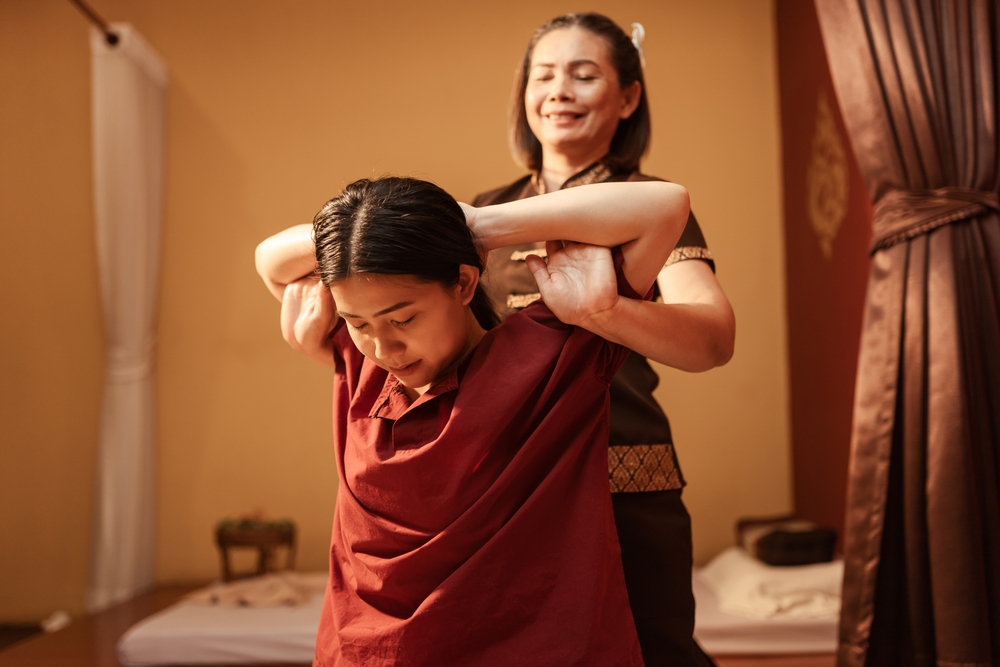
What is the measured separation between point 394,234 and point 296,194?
324cm

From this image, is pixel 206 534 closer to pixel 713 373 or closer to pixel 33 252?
pixel 33 252

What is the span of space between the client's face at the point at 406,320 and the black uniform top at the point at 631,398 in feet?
0.73

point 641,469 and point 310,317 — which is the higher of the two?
point 310,317

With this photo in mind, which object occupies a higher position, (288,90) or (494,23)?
(494,23)

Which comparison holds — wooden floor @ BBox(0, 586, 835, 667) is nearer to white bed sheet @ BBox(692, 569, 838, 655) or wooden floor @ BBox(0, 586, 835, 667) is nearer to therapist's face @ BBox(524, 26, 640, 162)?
white bed sheet @ BBox(692, 569, 838, 655)

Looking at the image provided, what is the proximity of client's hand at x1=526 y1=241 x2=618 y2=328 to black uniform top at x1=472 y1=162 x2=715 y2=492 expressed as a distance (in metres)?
0.20

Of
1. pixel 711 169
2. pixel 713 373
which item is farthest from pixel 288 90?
pixel 713 373

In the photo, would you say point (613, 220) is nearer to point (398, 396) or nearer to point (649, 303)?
point (649, 303)

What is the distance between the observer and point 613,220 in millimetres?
976

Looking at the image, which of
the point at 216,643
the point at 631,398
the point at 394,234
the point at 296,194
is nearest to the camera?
the point at 394,234

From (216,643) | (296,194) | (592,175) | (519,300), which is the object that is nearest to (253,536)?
(216,643)

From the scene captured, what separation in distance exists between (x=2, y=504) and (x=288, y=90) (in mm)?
2228

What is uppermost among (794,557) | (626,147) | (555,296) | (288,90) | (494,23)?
(494,23)

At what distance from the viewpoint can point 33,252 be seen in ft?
11.8
